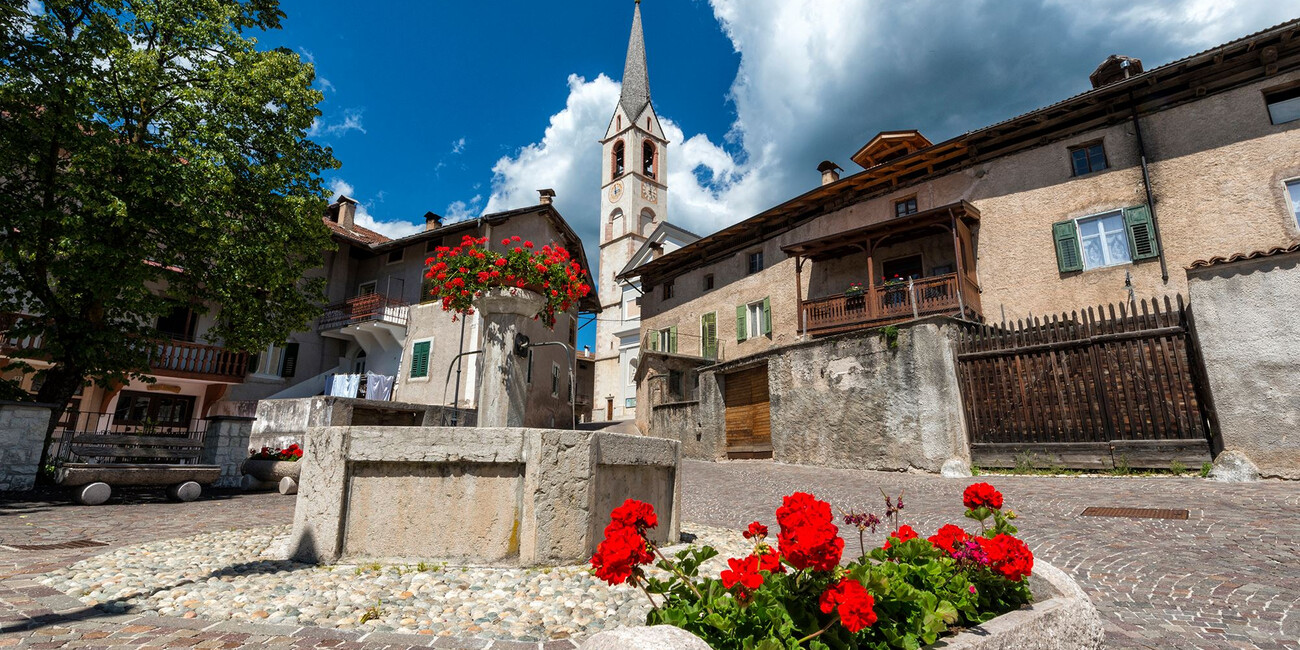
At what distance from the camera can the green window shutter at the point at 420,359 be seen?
2250 cm

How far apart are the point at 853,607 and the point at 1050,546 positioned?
518 centimetres

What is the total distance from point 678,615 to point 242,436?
43.8 ft

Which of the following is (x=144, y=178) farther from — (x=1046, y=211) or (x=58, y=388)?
(x=1046, y=211)

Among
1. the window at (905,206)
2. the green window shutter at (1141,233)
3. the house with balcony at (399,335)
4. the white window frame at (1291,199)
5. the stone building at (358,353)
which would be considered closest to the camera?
the white window frame at (1291,199)

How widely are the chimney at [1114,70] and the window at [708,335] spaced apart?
48.0ft

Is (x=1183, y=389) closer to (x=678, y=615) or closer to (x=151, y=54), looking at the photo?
(x=678, y=615)

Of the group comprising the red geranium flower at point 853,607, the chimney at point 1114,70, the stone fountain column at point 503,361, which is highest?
the chimney at point 1114,70

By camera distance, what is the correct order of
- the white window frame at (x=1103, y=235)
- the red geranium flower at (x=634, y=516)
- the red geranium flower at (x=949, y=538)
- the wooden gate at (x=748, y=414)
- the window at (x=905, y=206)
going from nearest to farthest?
the red geranium flower at (x=634, y=516) < the red geranium flower at (x=949, y=538) < the white window frame at (x=1103, y=235) < the wooden gate at (x=748, y=414) < the window at (x=905, y=206)

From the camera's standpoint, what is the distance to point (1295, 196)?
1304 centimetres

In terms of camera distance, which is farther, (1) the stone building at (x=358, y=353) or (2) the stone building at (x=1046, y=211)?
(1) the stone building at (x=358, y=353)

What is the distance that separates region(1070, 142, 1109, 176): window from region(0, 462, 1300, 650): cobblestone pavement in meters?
9.12

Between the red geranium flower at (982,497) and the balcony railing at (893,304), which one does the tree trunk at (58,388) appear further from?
the balcony railing at (893,304)

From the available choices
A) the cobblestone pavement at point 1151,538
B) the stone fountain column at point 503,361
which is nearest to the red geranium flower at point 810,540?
the cobblestone pavement at point 1151,538

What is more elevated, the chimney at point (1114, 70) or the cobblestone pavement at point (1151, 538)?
the chimney at point (1114, 70)
